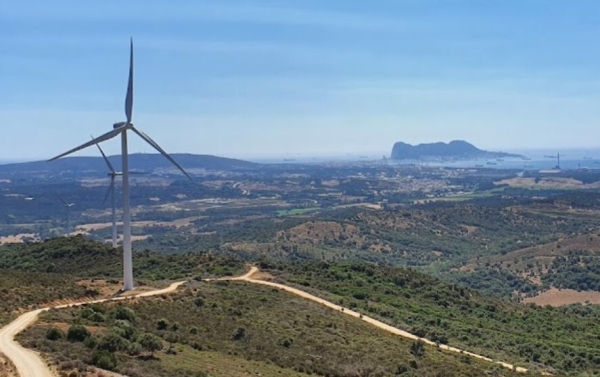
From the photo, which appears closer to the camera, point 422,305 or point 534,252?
point 422,305

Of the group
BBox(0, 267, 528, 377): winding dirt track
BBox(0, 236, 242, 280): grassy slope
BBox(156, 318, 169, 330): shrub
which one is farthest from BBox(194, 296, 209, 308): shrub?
BBox(0, 236, 242, 280): grassy slope

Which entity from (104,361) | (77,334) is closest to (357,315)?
(77,334)

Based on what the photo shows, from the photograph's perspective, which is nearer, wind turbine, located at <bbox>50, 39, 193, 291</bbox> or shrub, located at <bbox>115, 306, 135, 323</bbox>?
shrub, located at <bbox>115, 306, 135, 323</bbox>

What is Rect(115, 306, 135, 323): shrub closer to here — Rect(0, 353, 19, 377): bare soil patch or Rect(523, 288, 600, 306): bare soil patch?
Rect(0, 353, 19, 377): bare soil patch

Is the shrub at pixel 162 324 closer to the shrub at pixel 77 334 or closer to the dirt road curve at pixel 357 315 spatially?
the shrub at pixel 77 334

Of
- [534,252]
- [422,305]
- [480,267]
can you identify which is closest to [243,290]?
[422,305]

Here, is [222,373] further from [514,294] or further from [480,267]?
[480,267]

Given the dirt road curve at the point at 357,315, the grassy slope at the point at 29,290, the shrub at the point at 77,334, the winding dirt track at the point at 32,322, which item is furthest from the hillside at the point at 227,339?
the dirt road curve at the point at 357,315
